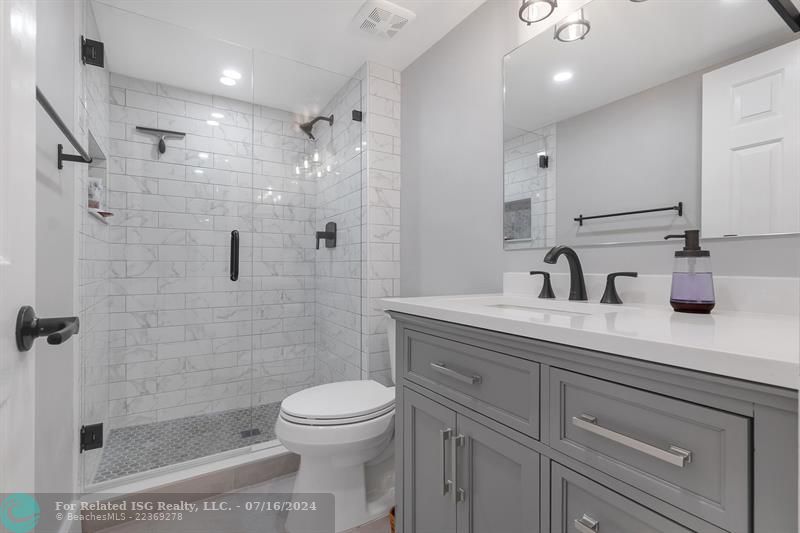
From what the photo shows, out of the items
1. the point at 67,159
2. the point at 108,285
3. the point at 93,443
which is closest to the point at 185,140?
the point at 108,285

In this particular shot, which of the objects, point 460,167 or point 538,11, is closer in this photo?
point 538,11

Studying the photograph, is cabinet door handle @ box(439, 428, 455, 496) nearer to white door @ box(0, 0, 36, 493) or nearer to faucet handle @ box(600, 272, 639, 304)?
faucet handle @ box(600, 272, 639, 304)

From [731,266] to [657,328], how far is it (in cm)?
52

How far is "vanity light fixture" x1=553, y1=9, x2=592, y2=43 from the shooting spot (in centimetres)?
135

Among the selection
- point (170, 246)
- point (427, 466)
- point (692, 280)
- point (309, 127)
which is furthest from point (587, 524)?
point (309, 127)

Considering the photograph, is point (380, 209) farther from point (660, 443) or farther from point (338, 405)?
point (660, 443)

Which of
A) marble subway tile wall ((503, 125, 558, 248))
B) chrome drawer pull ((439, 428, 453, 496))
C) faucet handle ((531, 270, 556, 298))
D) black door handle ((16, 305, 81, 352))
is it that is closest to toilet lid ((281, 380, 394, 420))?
chrome drawer pull ((439, 428, 453, 496))

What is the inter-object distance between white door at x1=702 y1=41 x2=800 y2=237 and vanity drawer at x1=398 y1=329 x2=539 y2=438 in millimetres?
734

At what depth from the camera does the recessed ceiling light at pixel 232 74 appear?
227 centimetres

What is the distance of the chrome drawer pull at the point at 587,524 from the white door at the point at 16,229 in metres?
0.92

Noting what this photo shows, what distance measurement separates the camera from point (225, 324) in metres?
2.47

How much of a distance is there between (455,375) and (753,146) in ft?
3.29

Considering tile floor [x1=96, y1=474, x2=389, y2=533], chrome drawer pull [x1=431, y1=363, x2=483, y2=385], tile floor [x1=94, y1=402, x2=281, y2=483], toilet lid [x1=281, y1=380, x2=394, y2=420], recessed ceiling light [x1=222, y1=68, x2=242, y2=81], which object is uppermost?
recessed ceiling light [x1=222, y1=68, x2=242, y2=81]

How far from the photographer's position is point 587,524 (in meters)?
0.65
